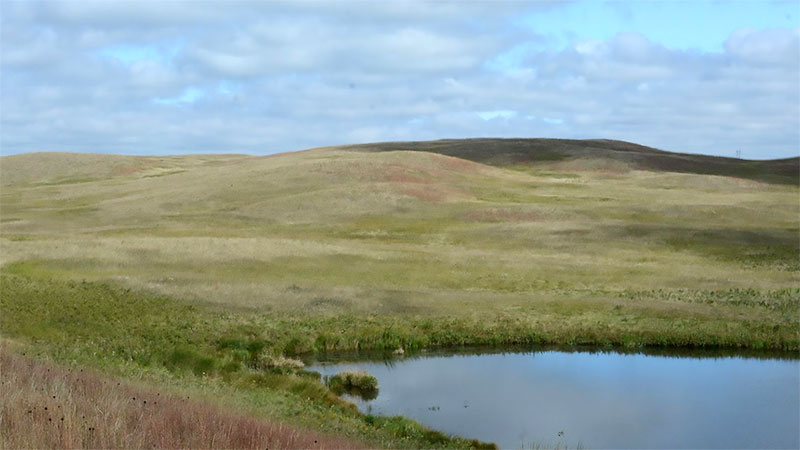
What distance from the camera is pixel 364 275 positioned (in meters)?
45.5

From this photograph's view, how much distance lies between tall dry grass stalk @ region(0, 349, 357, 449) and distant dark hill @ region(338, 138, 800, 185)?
113 metres

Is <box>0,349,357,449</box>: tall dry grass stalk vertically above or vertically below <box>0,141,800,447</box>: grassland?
above

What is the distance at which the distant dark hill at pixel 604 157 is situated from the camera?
122500mm

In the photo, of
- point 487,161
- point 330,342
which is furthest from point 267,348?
point 487,161

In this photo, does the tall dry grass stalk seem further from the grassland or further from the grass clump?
the grass clump

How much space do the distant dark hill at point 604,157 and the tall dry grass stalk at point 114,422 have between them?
113015mm

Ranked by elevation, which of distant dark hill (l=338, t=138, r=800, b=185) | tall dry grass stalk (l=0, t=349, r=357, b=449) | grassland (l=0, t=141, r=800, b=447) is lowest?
grassland (l=0, t=141, r=800, b=447)

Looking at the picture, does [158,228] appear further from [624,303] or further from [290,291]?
[624,303]

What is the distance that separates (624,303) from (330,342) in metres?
15.6

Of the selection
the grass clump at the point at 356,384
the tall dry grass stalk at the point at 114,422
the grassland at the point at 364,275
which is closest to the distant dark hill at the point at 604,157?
the grassland at the point at 364,275

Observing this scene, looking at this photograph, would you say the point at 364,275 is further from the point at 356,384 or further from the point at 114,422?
the point at 114,422

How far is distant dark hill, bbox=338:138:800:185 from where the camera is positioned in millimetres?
122500

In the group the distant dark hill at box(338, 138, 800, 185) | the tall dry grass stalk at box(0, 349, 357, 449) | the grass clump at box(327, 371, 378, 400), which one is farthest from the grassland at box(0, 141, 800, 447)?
the distant dark hill at box(338, 138, 800, 185)

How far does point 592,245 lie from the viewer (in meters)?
57.7
